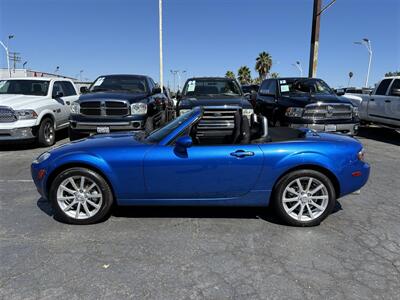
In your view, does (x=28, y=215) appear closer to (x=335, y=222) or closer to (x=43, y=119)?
(x=335, y=222)

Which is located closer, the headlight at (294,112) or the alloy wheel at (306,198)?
the alloy wheel at (306,198)

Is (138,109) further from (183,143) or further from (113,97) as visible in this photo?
(183,143)

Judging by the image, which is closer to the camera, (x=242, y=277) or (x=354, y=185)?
(x=242, y=277)

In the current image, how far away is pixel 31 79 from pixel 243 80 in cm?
6500

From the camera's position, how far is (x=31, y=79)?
1020 cm

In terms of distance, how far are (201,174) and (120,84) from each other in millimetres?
6492

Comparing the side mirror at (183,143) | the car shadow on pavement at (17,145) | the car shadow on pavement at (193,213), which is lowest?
the car shadow on pavement at (17,145)

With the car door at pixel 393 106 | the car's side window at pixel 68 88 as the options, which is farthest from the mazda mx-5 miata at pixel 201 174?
the car's side window at pixel 68 88

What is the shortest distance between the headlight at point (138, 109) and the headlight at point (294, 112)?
3522mm

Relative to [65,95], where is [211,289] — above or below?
below

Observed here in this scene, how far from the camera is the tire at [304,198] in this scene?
402cm

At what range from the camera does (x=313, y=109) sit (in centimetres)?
844

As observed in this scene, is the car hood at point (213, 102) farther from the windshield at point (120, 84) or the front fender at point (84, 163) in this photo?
the front fender at point (84, 163)

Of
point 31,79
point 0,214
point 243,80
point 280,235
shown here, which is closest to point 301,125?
point 280,235
